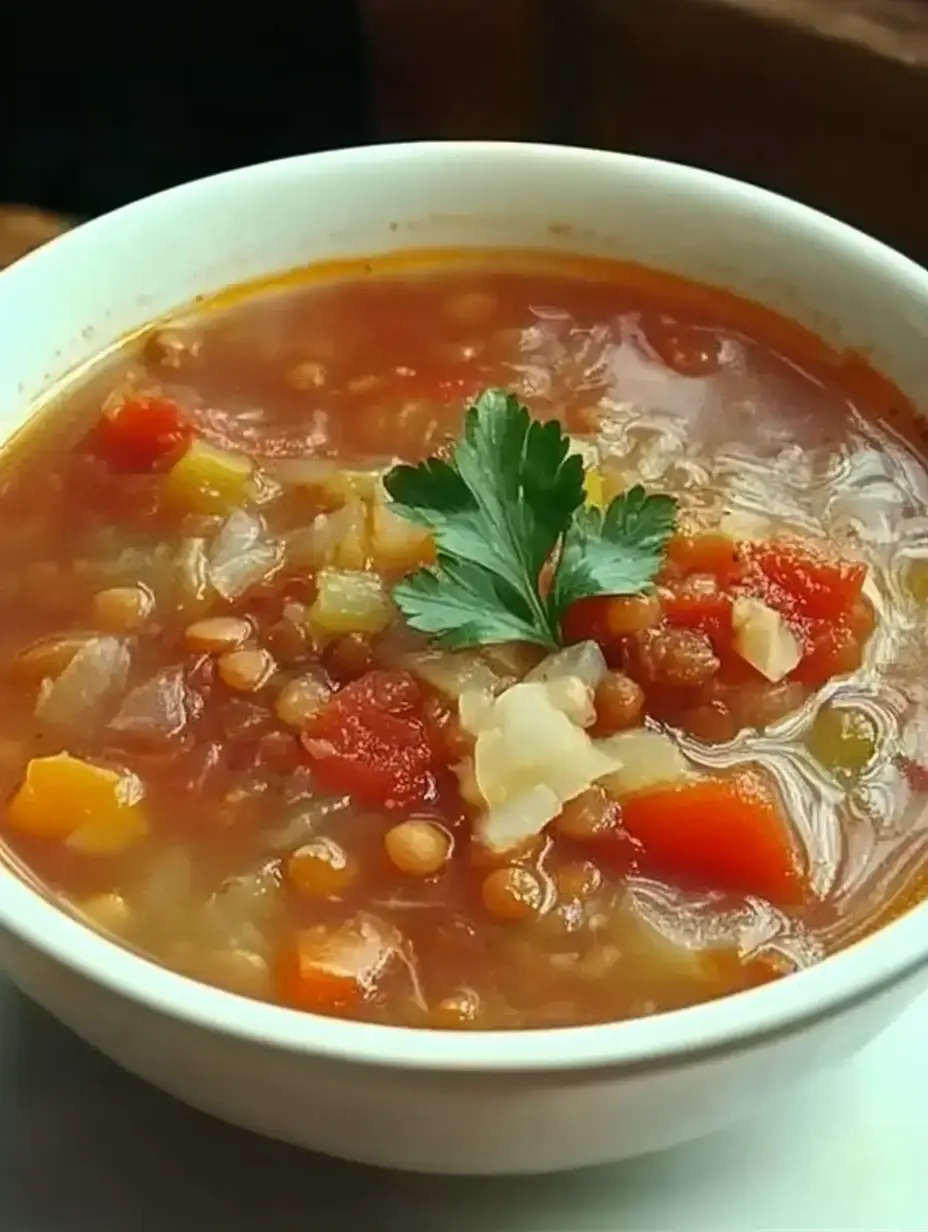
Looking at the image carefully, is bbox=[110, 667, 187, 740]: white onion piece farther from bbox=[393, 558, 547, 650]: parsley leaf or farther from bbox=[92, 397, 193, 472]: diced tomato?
bbox=[92, 397, 193, 472]: diced tomato

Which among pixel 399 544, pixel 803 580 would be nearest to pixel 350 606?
pixel 399 544

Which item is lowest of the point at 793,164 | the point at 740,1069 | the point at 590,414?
the point at 740,1069

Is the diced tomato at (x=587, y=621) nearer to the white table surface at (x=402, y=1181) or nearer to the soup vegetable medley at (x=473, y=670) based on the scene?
the soup vegetable medley at (x=473, y=670)

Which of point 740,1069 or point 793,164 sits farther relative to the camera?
point 793,164

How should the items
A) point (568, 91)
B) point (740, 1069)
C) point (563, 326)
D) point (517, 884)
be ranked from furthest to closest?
point (568, 91)
point (563, 326)
point (517, 884)
point (740, 1069)

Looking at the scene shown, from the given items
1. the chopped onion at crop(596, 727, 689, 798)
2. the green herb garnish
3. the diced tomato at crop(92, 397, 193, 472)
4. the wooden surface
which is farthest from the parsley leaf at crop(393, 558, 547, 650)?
the wooden surface

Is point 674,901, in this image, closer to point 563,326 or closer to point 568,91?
point 563,326

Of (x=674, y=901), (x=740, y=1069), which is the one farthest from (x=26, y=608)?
(x=740, y=1069)

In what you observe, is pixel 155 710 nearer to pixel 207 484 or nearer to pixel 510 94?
pixel 207 484
